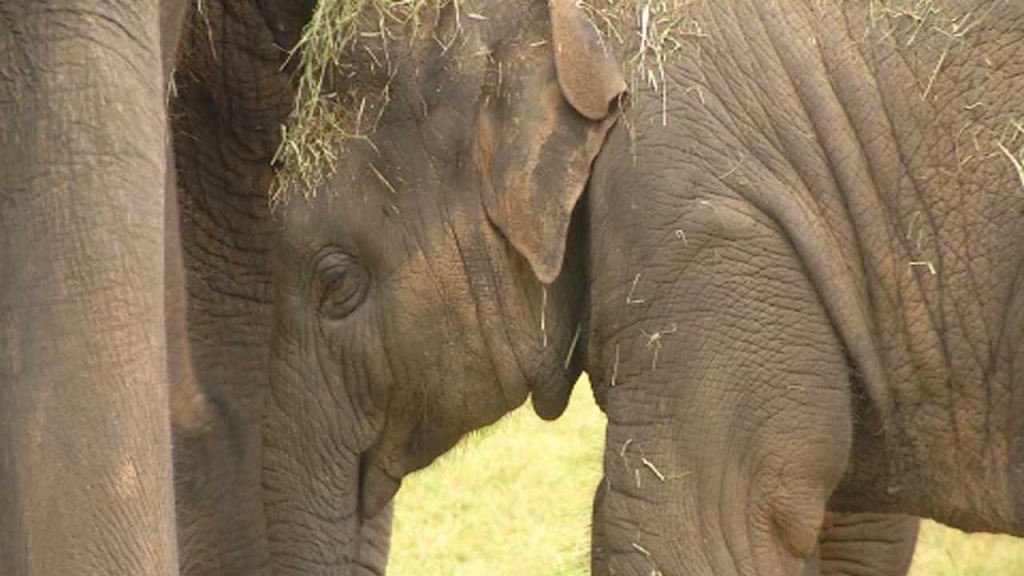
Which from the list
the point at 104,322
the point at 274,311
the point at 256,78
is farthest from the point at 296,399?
the point at 104,322

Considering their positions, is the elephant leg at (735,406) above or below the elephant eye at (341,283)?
below

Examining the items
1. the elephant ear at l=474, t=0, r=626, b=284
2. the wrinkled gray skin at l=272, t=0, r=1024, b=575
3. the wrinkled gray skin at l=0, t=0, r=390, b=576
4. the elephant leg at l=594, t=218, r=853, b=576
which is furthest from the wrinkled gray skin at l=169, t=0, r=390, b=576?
the wrinkled gray skin at l=0, t=0, r=390, b=576

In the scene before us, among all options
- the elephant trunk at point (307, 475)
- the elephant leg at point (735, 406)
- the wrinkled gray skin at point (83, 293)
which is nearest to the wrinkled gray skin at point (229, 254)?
the elephant trunk at point (307, 475)

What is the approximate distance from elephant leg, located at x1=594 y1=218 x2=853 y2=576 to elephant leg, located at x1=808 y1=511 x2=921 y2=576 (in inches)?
33.9

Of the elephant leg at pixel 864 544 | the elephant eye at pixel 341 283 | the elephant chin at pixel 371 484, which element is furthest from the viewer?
the elephant leg at pixel 864 544

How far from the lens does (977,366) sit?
4199 mm

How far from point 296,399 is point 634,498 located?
0.67 m

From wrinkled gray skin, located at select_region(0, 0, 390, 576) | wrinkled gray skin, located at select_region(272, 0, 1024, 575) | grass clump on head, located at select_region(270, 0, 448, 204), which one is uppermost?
grass clump on head, located at select_region(270, 0, 448, 204)

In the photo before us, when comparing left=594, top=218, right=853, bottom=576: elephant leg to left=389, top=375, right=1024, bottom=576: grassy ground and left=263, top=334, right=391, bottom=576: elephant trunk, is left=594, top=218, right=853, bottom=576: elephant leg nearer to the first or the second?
left=263, top=334, right=391, bottom=576: elephant trunk

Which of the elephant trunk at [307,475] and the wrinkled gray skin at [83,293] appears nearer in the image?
the wrinkled gray skin at [83,293]

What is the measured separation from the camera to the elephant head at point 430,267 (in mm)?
4219

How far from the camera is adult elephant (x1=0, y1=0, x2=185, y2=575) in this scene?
2.90m

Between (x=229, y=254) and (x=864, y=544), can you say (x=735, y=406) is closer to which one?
(x=864, y=544)

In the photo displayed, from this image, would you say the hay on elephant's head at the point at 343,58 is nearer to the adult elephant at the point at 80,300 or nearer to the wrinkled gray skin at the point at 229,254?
the wrinkled gray skin at the point at 229,254
